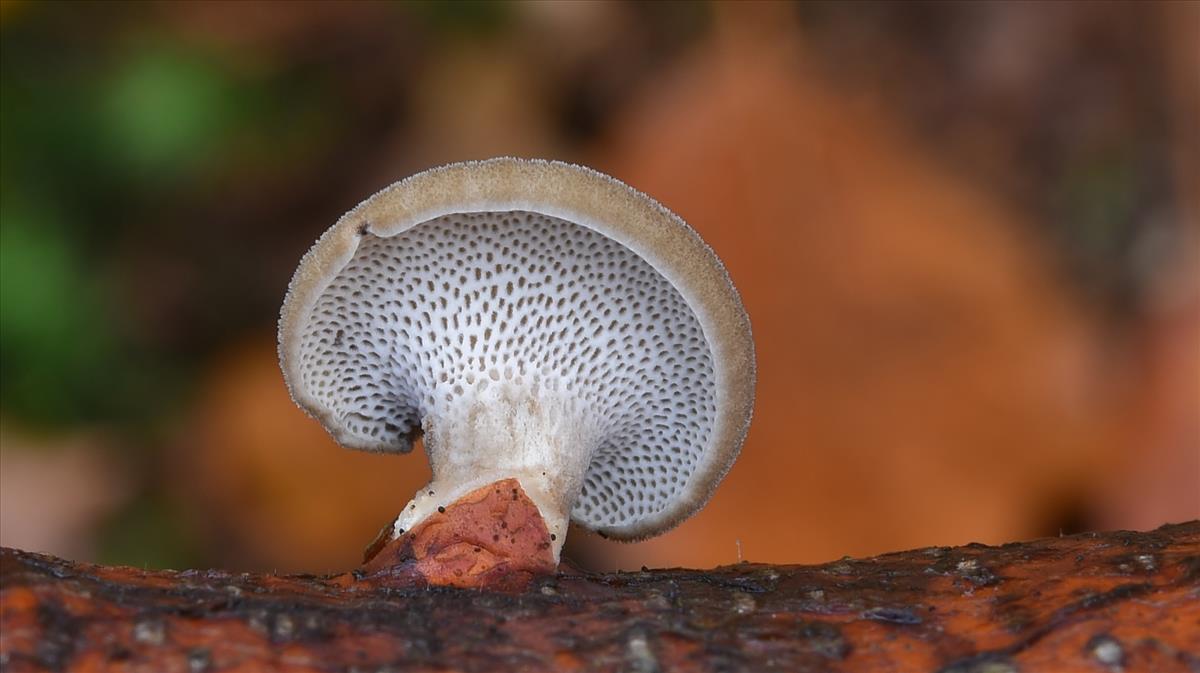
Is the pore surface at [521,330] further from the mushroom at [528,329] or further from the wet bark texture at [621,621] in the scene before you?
the wet bark texture at [621,621]

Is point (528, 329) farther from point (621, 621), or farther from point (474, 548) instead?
point (621, 621)

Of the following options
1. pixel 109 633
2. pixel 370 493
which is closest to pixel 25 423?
pixel 370 493

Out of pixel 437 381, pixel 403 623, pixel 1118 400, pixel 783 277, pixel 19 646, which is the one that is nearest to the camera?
pixel 19 646

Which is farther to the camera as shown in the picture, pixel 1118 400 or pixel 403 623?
pixel 1118 400

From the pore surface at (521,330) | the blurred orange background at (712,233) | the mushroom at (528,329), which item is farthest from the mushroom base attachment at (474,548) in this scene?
the blurred orange background at (712,233)

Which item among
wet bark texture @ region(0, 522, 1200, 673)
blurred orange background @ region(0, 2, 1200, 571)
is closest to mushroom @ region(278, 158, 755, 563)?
wet bark texture @ region(0, 522, 1200, 673)

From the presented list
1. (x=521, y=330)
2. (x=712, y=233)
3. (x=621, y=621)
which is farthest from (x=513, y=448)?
(x=712, y=233)

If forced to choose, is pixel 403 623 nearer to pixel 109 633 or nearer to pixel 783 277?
pixel 109 633
